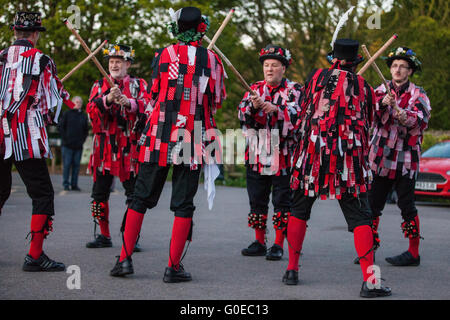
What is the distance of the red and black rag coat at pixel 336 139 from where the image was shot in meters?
4.54

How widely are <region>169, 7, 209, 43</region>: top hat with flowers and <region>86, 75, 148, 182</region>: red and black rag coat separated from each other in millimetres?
1466

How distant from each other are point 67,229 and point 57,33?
15.1 m

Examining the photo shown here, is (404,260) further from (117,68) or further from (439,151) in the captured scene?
(439,151)

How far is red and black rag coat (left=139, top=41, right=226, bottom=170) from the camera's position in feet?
15.4

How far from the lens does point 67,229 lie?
7.45 meters

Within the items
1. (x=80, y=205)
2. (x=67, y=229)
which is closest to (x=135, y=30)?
(x=80, y=205)

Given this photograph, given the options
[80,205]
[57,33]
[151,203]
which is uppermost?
[57,33]

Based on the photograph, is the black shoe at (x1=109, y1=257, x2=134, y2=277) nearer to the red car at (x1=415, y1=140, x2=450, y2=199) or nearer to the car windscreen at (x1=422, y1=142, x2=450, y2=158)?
the red car at (x1=415, y1=140, x2=450, y2=199)

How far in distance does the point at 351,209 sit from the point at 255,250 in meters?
1.72

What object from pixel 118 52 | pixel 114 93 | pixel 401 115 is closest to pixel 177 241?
pixel 114 93

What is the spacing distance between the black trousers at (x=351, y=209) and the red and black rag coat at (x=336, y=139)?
51mm

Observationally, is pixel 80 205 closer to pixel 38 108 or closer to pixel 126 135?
pixel 126 135

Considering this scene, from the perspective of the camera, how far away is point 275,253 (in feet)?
19.3

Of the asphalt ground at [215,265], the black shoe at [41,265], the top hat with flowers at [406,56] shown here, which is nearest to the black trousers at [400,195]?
the asphalt ground at [215,265]
